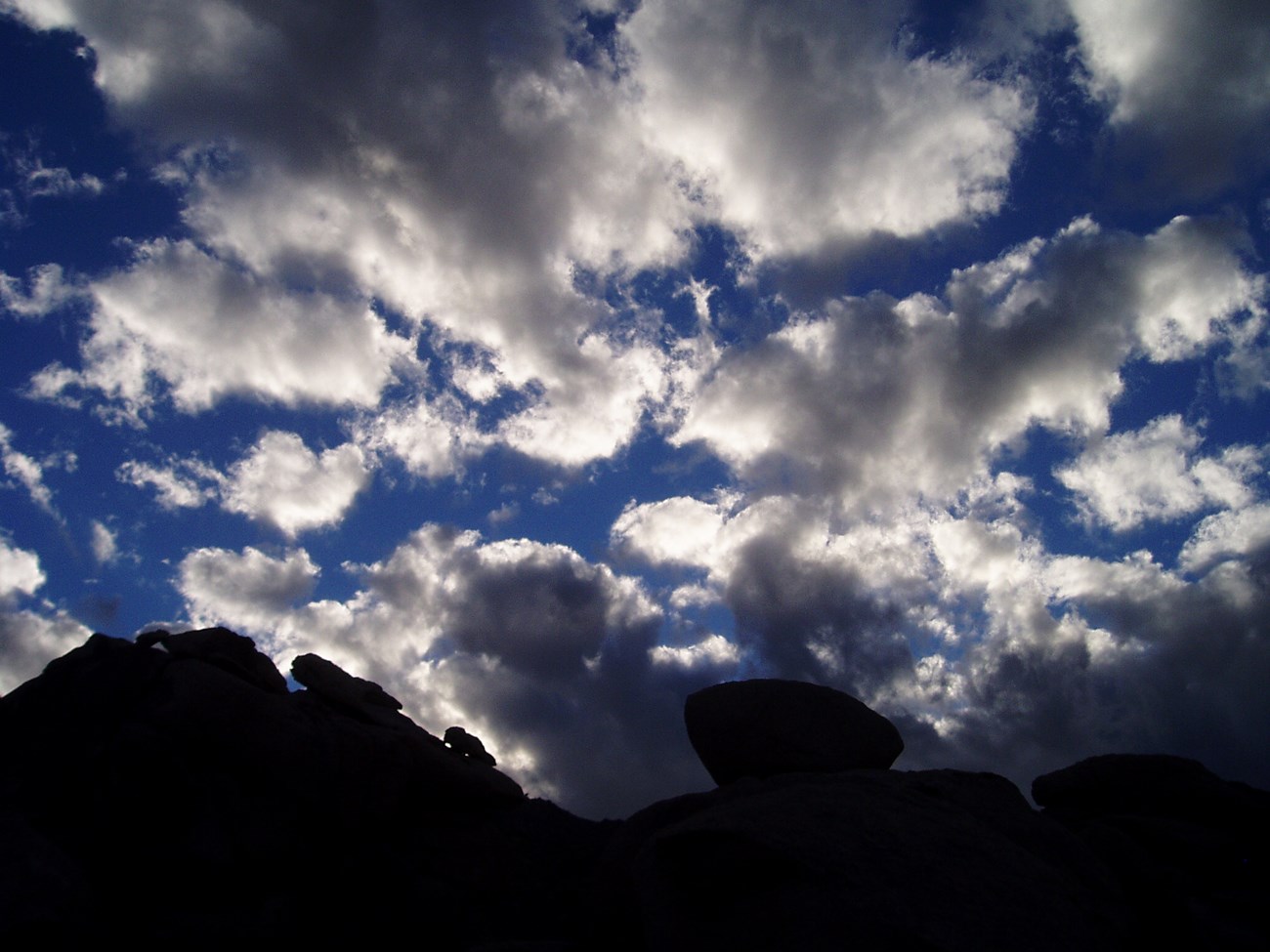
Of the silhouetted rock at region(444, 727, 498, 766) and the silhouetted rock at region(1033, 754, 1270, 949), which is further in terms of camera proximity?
the silhouetted rock at region(444, 727, 498, 766)

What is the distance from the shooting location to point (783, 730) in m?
20.8

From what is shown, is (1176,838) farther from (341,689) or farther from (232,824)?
(341,689)

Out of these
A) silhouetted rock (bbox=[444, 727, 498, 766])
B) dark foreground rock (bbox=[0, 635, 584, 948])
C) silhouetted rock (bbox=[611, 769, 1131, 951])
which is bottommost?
silhouetted rock (bbox=[611, 769, 1131, 951])

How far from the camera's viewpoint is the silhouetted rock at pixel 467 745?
1013 inches

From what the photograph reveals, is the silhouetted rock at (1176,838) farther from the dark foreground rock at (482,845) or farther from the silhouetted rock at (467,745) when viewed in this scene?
the silhouetted rock at (467,745)

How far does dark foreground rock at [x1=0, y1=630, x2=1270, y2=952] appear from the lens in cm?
1113

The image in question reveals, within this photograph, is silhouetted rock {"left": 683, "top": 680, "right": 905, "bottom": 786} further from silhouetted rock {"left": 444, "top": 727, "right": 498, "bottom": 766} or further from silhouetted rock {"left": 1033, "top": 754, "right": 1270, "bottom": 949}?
silhouetted rock {"left": 444, "top": 727, "right": 498, "bottom": 766}

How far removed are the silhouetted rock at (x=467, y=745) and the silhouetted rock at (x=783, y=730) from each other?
737 cm

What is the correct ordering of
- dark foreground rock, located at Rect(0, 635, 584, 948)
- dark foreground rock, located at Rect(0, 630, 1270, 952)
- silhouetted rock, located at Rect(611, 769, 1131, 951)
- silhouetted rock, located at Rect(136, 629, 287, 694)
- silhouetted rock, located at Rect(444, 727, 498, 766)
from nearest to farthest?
silhouetted rock, located at Rect(611, 769, 1131, 951) < dark foreground rock, located at Rect(0, 630, 1270, 952) < dark foreground rock, located at Rect(0, 635, 584, 948) < silhouetted rock, located at Rect(136, 629, 287, 694) < silhouetted rock, located at Rect(444, 727, 498, 766)

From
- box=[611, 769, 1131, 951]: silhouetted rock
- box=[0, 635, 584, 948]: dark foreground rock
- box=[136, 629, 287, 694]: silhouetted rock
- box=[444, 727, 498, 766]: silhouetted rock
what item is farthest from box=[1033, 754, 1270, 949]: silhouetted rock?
box=[136, 629, 287, 694]: silhouetted rock

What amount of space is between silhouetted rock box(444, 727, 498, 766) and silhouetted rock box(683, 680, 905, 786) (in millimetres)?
7371

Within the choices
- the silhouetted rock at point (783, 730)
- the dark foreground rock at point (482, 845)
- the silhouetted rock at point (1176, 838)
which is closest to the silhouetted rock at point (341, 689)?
the dark foreground rock at point (482, 845)

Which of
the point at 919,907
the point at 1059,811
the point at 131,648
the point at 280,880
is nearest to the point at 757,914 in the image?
the point at 919,907

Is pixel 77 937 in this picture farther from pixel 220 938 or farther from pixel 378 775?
pixel 378 775
